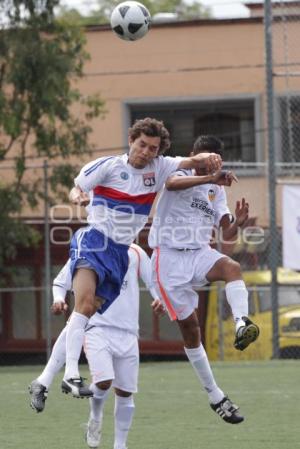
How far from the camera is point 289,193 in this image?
62.3ft

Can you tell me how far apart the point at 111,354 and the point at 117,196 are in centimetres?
126

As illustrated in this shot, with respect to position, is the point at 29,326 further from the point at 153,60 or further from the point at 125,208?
the point at 125,208

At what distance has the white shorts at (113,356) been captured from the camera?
986 cm

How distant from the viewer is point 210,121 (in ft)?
103

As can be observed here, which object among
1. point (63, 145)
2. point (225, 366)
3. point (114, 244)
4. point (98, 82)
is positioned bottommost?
point (225, 366)

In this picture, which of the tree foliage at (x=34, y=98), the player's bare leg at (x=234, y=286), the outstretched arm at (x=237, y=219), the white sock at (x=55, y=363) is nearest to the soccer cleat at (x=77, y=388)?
the white sock at (x=55, y=363)

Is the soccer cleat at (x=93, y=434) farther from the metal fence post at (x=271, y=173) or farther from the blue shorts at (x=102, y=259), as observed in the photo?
the metal fence post at (x=271, y=173)

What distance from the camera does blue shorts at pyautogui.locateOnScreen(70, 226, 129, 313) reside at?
31.0 feet

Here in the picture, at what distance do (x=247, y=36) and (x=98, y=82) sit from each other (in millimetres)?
3758

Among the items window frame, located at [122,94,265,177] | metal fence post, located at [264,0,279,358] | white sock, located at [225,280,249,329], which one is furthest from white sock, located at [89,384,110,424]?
window frame, located at [122,94,265,177]

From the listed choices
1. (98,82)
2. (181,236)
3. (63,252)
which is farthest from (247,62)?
(181,236)

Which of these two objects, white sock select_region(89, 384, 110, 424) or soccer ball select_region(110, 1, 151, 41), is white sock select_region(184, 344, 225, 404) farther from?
soccer ball select_region(110, 1, 151, 41)

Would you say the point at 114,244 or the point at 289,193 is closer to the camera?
the point at 114,244

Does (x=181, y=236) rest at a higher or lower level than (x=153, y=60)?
lower
